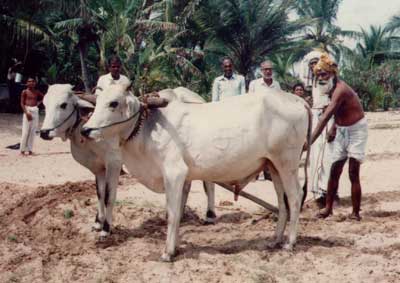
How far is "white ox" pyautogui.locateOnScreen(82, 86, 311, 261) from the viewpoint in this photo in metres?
5.03

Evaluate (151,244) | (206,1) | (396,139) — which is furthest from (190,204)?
(206,1)

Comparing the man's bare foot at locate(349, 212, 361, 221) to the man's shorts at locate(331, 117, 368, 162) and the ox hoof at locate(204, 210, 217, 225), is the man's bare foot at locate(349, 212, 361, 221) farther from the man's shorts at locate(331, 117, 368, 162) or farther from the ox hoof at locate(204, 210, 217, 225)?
the ox hoof at locate(204, 210, 217, 225)

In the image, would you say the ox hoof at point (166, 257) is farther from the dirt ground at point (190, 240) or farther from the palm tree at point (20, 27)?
the palm tree at point (20, 27)

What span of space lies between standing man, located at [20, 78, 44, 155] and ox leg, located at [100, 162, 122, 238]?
707cm

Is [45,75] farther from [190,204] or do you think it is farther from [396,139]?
[190,204]

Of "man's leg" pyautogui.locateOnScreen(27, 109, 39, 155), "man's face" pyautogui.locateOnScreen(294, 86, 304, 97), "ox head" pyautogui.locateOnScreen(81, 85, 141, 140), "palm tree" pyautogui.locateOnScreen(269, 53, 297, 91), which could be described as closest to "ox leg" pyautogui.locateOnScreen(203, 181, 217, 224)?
"ox head" pyautogui.locateOnScreen(81, 85, 141, 140)

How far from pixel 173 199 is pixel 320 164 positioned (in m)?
3.32

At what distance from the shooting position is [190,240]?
230 inches

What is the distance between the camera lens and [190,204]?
7418 mm

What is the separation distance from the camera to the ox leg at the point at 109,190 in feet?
18.9

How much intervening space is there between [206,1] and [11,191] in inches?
805

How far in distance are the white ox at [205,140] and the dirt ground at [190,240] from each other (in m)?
0.50

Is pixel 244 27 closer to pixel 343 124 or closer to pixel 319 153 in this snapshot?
pixel 319 153

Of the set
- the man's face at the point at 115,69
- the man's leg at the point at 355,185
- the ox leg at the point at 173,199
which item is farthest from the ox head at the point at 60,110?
the man's leg at the point at 355,185
